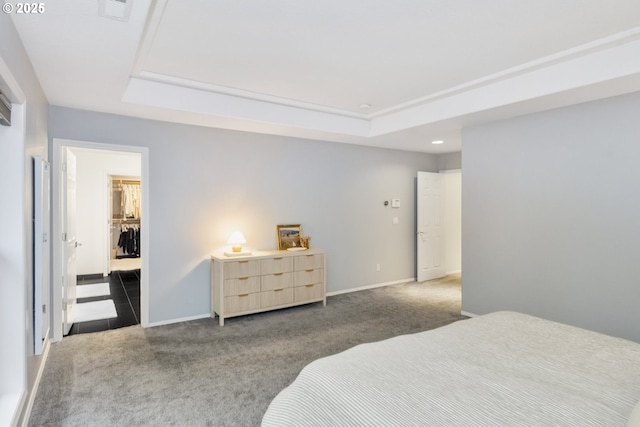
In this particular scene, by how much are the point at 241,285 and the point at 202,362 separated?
119cm

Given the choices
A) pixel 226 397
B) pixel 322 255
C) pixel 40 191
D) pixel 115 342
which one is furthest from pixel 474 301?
pixel 40 191

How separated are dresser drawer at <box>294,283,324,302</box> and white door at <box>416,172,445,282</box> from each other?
2.21m

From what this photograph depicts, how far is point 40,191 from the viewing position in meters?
2.65

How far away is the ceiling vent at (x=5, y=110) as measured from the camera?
6.34 ft

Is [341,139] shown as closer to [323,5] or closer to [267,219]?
[267,219]

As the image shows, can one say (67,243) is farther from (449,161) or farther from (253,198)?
(449,161)

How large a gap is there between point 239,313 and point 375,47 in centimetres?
314

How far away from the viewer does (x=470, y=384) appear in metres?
1.50

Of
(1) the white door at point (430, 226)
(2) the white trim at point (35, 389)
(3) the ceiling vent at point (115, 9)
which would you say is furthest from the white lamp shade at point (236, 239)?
(1) the white door at point (430, 226)

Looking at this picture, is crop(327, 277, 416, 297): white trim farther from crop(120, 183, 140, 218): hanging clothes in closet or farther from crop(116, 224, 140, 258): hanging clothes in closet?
crop(120, 183, 140, 218): hanging clothes in closet

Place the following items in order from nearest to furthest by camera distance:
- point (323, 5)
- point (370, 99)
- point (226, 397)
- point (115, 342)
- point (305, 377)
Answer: point (305, 377) < point (323, 5) < point (226, 397) < point (115, 342) < point (370, 99)

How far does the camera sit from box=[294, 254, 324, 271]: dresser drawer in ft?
15.3

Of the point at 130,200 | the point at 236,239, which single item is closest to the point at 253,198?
the point at 236,239

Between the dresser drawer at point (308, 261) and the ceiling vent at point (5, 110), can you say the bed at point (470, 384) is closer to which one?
the ceiling vent at point (5, 110)
